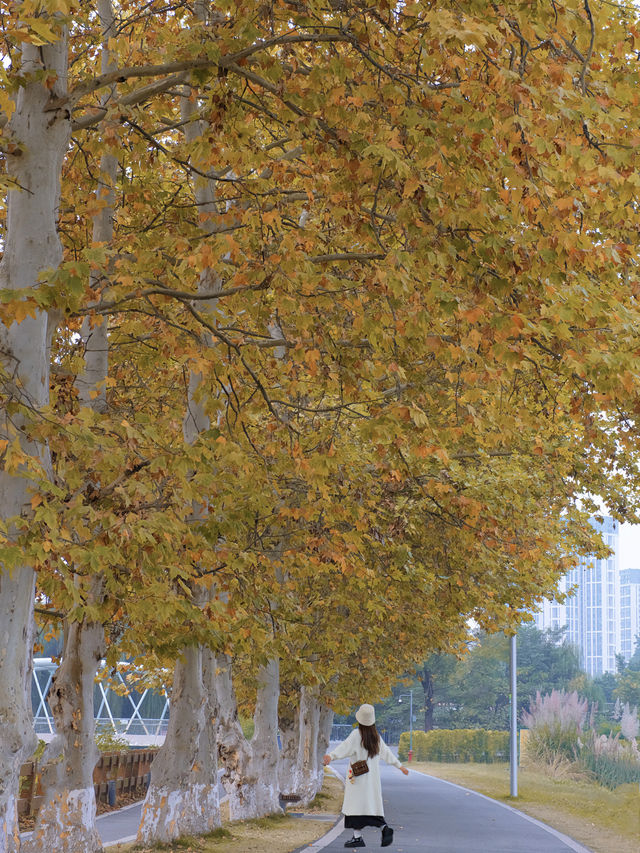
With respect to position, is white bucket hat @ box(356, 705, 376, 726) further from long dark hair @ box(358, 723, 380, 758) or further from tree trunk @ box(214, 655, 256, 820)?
tree trunk @ box(214, 655, 256, 820)

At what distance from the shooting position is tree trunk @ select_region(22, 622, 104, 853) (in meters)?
11.5

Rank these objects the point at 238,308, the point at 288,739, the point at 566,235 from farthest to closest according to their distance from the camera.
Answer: the point at 288,739 → the point at 238,308 → the point at 566,235

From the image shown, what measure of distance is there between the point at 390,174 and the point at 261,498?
16.2 feet

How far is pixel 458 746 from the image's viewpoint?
279 ft

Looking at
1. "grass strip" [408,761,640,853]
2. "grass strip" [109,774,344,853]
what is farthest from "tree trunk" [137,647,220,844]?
"grass strip" [408,761,640,853]

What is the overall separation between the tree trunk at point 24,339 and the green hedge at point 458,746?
74.0 metres

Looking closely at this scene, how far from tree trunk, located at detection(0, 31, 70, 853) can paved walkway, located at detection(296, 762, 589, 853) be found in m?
9.36

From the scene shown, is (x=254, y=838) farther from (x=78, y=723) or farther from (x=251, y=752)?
(x=78, y=723)

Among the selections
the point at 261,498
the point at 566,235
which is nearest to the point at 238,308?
the point at 261,498

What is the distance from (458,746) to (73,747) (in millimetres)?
77442

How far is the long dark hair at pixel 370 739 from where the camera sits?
1313 centimetres

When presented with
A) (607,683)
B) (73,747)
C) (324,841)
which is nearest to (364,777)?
(73,747)

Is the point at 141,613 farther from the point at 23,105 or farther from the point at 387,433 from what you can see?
the point at 23,105

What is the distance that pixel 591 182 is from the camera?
7.02m
